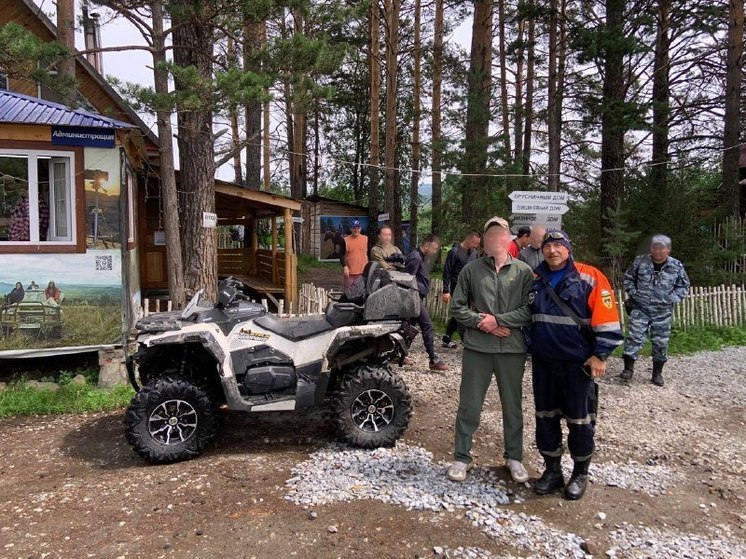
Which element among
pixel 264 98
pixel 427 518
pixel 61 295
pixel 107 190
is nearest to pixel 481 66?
pixel 264 98

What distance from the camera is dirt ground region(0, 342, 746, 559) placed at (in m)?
3.37

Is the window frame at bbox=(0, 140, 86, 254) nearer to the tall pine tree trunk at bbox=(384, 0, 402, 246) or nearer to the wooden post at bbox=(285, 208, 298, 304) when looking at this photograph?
the wooden post at bbox=(285, 208, 298, 304)

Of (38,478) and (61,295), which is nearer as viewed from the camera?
(38,478)

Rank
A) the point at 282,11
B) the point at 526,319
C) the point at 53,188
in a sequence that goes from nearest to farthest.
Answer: the point at 526,319 < the point at 53,188 < the point at 282,11

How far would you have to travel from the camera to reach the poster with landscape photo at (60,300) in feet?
21.6

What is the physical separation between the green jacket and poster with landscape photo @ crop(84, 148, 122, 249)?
15.3ft

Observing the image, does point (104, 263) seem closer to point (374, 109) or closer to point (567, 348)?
point (567, 348)

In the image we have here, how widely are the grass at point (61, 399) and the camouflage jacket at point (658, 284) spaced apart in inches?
233

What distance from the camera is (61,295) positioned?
6738mm

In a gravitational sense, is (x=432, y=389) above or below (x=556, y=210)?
below

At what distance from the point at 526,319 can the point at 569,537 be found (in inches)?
52.4

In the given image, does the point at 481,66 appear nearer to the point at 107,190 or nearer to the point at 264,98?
the point at 264,98

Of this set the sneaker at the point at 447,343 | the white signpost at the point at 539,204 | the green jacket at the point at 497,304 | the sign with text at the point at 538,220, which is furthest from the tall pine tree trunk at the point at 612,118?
the green jacket at the point at 497,304

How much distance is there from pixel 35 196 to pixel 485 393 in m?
5.46
